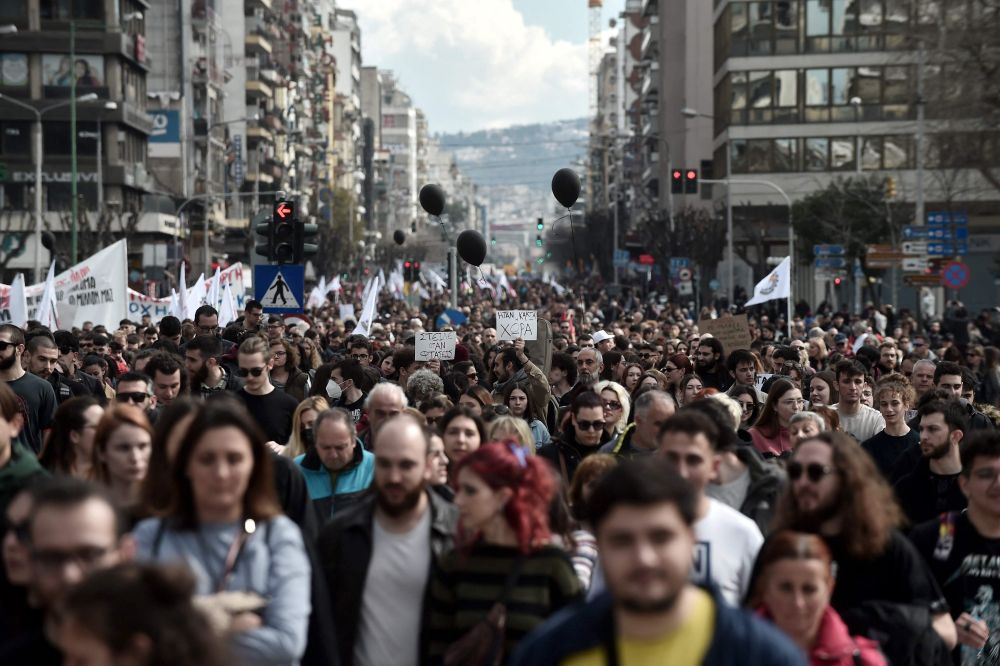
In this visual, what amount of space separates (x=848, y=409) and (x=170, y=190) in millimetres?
73174

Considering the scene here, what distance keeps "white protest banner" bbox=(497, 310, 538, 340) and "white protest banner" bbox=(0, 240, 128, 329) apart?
246 inches

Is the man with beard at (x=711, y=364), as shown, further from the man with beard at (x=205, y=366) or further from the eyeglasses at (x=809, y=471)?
the eyeglasses at (x=809, y=471)

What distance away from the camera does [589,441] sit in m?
10.3

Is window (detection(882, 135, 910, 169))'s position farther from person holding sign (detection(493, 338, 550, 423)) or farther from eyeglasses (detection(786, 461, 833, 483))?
eyeglasses (detection(786, 461, 833, 483))

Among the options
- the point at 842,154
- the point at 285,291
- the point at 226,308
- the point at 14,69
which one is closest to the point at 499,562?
the point at 285,291

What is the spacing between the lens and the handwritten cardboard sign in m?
20.7

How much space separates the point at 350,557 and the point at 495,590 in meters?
0.53

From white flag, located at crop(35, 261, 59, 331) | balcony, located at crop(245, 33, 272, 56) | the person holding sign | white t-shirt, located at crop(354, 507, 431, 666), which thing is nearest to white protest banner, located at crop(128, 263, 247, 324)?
white flag, located at crop(35, 261, 59, 331)

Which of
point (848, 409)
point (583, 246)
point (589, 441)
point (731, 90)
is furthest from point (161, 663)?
point (583, 246)

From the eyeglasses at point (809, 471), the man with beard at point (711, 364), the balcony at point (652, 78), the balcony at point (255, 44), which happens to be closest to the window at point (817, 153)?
the balcony at point (652, 78)

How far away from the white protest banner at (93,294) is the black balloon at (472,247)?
4.48 meters

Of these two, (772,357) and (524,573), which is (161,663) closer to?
(524,573)

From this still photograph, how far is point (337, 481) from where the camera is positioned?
344 inches

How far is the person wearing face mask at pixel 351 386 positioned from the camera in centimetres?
1388
